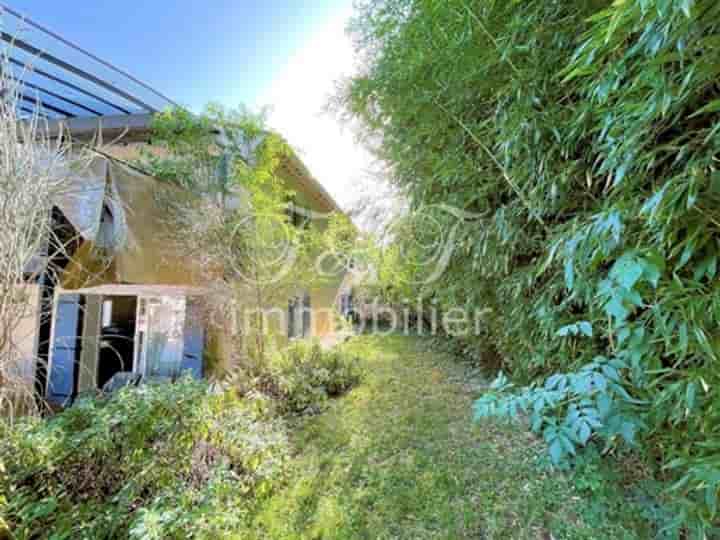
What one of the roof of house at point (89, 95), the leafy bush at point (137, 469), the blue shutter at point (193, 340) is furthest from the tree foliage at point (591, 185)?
the blue shutter at point (193, 340)

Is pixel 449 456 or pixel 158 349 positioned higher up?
pixel 158 349

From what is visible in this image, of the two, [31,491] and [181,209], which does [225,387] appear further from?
[181,209]

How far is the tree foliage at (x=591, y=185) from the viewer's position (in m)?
1.02

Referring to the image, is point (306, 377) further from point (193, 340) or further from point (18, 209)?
point (18, 209)

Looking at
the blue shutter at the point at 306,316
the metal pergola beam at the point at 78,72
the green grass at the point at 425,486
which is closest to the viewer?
the green grass at the point at 425,486

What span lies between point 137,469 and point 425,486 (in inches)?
76.7

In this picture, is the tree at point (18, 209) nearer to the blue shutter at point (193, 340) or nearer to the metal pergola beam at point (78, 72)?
the metal pergola beam at point (78, 72)

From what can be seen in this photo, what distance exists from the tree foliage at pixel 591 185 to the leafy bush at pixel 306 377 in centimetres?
237

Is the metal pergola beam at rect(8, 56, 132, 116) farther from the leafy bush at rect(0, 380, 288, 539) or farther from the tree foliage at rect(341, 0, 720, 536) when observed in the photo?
the tree foliage at rect(341, 0, 720, 536)

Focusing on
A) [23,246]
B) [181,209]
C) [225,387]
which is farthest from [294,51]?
[225,387]

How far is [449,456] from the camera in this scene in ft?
8.24

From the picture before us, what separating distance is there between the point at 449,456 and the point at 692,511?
1.50m

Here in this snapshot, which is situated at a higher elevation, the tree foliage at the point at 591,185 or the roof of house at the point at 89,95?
the roof of house at the point at 89,95

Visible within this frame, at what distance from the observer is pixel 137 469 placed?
196 centimetres
